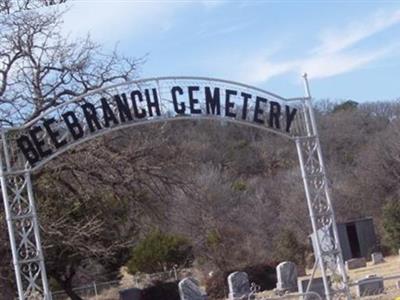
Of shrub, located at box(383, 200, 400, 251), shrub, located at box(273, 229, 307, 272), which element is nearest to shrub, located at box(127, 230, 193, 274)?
shrub, located at box(273, 229, 307, 272)

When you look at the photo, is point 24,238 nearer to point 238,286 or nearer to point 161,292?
point 238,286

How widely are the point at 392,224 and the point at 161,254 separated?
37.8 ft

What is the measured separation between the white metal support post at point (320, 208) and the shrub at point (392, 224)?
29937 millimetres

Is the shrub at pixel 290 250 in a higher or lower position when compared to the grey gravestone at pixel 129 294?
higher

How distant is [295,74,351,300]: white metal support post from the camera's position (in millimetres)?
16719

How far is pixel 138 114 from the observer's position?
51.1ft

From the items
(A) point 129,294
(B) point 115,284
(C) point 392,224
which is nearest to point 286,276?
(A) point 129,294

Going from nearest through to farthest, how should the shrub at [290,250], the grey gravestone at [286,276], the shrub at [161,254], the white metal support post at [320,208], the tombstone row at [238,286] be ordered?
1. the white metal support post at [320,208]
2. the tombstone row at [238,286]
3. the grey gravestone at [286,276]
4. the shrub at [161,254]
5. the shrub at [290,250]

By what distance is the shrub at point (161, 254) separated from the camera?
43219mm

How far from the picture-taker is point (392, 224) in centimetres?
4656

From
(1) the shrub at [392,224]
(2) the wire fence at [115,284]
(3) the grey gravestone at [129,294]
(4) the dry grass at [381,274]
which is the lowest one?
(4) the dry grass at [381,274]

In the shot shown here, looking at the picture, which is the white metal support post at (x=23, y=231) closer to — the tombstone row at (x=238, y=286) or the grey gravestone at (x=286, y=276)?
the tombstone row at (x=238, y=286)

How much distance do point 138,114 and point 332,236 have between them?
13.7ft

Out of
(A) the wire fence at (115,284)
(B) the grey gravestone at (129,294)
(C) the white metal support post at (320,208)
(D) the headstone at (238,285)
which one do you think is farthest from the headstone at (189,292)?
(C) the white metal support post at (320,208)
